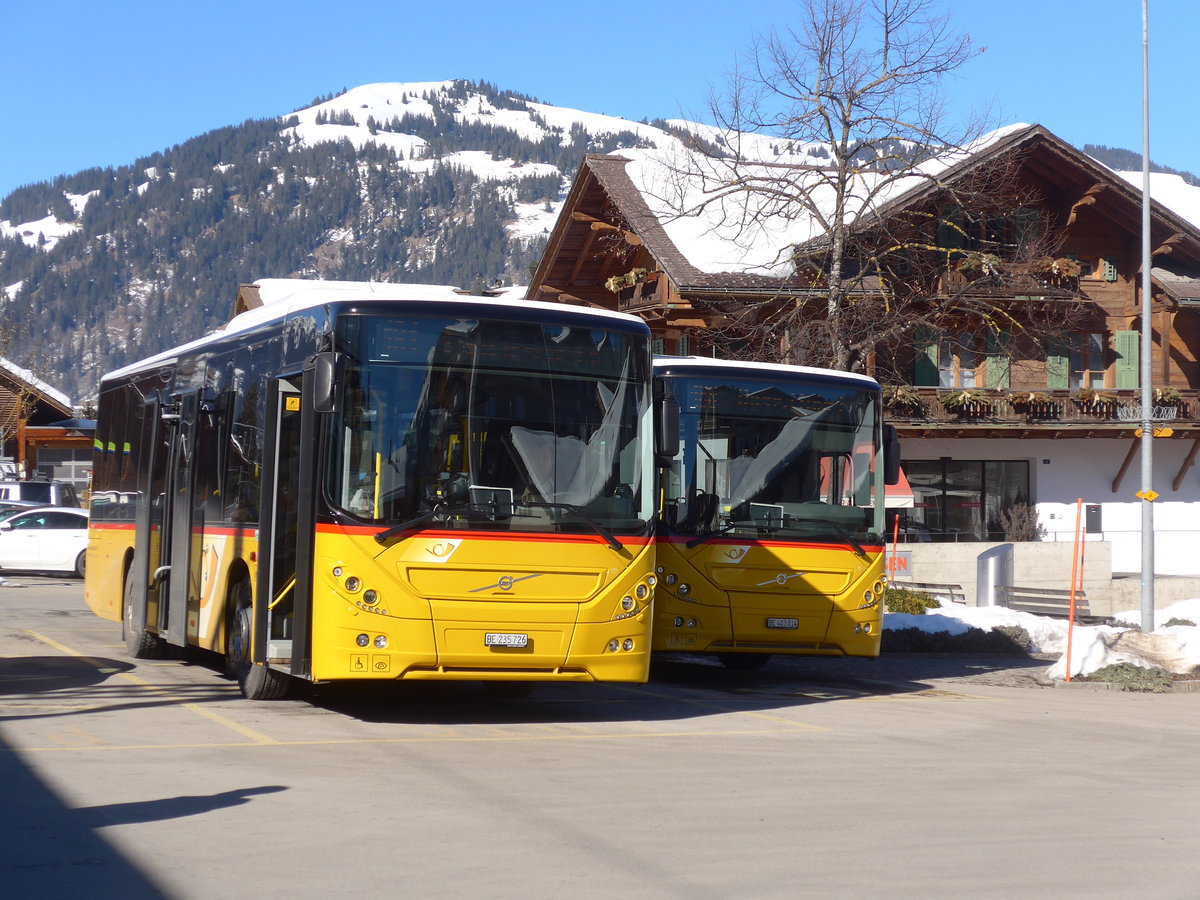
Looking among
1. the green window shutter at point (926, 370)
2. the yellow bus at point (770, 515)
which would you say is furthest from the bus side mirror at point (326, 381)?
the green window shutter at point (926, 370)

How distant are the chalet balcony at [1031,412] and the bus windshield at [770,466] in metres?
23.5

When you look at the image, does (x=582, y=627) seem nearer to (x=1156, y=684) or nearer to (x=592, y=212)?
(x=1156, y=684)

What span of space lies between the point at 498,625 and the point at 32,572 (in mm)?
23698

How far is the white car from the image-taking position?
104 ft

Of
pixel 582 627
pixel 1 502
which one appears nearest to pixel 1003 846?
pixel 582 627

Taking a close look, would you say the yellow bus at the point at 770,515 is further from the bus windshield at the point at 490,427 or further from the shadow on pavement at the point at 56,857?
the shadow on pavement at the point at 56,857

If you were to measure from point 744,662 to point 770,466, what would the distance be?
12.2 feet

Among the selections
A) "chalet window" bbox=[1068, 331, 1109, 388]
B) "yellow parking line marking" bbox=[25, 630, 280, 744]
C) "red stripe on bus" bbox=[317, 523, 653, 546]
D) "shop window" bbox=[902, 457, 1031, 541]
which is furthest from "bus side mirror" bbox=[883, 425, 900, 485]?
"chalet window" bbox=[1068, 331, 1109, 388]

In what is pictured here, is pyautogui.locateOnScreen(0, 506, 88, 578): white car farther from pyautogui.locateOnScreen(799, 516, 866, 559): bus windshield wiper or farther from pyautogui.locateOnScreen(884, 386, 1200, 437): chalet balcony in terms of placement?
pyautogui.locateOnScreen(799, 516, 866, 559): bus windshield wiper

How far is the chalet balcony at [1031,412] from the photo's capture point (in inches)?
1553

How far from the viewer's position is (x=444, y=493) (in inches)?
440

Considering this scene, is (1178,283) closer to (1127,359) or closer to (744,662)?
(1127,359)

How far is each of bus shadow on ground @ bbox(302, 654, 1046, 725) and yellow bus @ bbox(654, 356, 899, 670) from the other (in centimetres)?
A: 69

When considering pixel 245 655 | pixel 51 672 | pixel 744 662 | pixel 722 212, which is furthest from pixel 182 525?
pixel 722 212
